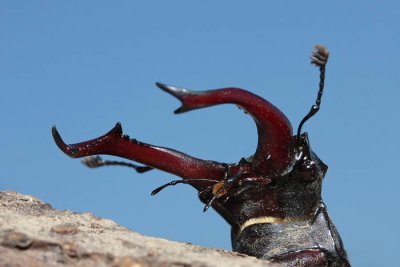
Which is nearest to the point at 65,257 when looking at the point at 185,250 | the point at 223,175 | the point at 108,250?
the point at 108,250

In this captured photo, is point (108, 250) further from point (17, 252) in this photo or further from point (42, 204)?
point (42, 204)

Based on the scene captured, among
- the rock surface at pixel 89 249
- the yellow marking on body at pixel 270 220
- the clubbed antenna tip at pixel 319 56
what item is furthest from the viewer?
the yellow marking on body at pixel 270 220

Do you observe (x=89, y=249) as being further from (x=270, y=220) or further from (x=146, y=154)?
(x=270, y=220)

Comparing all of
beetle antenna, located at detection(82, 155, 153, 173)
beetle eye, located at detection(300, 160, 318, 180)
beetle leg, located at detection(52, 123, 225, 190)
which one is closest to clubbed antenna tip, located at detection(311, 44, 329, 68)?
beetle eye, located at detection(300, 160, 318, 180)

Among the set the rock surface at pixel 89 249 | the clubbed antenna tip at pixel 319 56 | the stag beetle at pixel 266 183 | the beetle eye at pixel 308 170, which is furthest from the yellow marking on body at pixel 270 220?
the clubbed antenna tip at pixel 319 56

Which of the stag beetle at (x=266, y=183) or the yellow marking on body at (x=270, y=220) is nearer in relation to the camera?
the stag beetle at (x=266, y=183)

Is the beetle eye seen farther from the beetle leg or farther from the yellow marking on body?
the beetle leg

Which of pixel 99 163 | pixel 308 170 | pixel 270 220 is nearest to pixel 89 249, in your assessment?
pixel 99 163

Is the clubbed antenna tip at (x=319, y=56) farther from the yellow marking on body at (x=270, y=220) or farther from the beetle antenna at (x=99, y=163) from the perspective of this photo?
the beetle antenna at (x=99, y=163)
